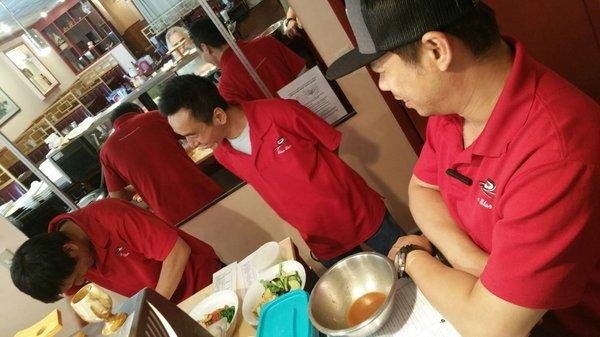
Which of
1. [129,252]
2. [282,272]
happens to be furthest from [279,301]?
[129,252]

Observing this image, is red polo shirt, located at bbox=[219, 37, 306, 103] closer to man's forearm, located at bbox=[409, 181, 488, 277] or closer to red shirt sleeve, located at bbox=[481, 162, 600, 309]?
man's forearm, located at bbox=[409, 181, 488, 277]

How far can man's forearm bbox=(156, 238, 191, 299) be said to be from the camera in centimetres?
211

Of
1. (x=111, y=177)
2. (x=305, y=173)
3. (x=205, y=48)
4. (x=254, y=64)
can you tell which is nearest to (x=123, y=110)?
(x=111, y=177)

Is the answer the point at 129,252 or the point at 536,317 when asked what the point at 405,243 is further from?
the point at 129,252

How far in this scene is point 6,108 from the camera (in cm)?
263

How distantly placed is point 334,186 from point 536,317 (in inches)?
49.7

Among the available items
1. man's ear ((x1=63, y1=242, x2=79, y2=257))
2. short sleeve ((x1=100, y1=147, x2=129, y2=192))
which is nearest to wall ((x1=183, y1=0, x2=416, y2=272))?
short sleeve ((x1=100, y1=147, x2=129, y2=192))

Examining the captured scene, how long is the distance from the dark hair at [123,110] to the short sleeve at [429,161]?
7.77ft

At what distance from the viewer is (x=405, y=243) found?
4.09 feet

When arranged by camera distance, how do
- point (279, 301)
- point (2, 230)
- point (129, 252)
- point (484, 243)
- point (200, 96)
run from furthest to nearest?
1. point (2, 230)
2. point (129, 252)
3. point (200, 96)
4. point (279, 301)
5. point (484, 243)

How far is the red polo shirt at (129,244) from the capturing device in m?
2.11

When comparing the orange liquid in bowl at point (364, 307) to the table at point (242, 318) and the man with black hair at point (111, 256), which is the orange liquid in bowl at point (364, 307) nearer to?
the table at point (242, 318)

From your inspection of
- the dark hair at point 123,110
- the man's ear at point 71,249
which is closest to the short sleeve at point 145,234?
the man's ear at point 71,249

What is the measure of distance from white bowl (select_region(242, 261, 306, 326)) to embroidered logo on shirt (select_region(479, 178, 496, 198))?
2.86 ft
